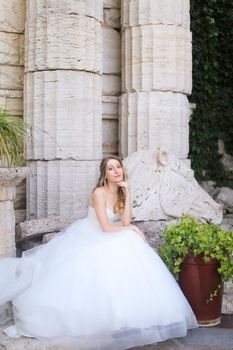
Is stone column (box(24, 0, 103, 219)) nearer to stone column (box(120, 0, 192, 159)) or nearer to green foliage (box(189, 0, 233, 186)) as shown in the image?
stone column (box(120, 0, 192, 159))

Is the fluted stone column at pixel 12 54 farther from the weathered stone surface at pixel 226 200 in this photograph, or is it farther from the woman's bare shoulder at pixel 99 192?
the weathered stone surface at pixel 226 200

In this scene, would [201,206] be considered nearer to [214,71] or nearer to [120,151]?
[120,151]

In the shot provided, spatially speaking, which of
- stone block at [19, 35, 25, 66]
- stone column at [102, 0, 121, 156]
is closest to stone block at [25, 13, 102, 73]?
stone block at [19, 35, 25, 66]

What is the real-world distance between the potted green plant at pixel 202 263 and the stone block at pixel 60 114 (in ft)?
6.22

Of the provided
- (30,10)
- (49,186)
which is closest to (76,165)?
(49,186)

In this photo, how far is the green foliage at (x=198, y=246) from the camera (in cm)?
388

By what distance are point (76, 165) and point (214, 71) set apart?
3145 mm

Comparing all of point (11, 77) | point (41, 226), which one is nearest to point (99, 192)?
point (41, 226)

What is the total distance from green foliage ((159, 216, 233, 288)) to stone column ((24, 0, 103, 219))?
69.4 inches

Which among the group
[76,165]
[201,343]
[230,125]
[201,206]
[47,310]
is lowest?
[201,343]

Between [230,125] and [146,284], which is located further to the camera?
[230,125]

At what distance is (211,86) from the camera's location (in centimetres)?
771

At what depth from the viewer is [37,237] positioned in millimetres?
5305

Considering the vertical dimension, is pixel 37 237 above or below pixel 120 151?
below
